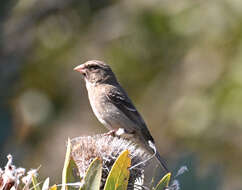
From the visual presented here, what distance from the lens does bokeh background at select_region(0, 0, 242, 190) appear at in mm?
9930

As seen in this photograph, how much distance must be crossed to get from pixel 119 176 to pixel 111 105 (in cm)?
399

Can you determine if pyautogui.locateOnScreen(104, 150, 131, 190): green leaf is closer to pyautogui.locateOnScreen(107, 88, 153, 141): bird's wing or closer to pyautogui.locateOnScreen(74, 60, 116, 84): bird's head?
pyautogui.locateOnScreen(107, 88, 153, 141): bird's wing

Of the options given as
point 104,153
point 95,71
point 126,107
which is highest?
point 95,71

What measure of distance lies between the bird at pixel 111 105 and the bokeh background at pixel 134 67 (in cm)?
223

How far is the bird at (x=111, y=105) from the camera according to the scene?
6895 mm

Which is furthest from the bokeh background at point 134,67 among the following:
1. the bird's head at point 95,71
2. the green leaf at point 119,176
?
the green leaf at point 119,176

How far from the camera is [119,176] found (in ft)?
10.5

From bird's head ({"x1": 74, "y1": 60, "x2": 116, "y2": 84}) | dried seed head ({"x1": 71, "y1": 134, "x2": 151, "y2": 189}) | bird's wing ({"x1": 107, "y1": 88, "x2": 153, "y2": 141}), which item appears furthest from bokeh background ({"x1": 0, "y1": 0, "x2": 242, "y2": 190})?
dried seed head ({"x1": 71, "y1": 134, "x2": 151, "y2": 189})

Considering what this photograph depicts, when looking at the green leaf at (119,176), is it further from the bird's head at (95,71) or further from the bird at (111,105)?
the bird's head at (95,71)

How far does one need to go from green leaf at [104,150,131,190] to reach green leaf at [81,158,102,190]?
66 mm

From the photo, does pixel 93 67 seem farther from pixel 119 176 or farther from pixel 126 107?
pixel 119 176

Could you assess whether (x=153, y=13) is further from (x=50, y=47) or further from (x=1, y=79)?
(x=1, y=79)

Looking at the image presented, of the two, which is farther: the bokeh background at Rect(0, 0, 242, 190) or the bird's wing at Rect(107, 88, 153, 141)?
the bokeh background at Rect(0, 0, 242, 190)

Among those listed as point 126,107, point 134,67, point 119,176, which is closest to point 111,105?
point 126,107
